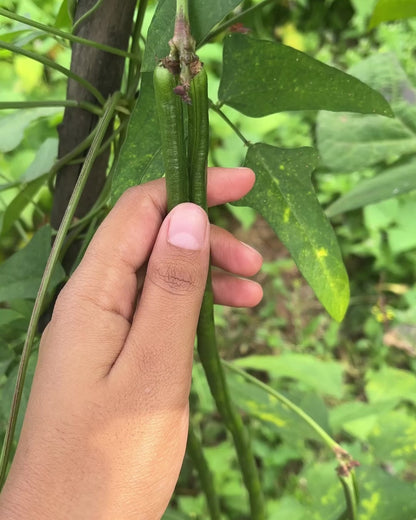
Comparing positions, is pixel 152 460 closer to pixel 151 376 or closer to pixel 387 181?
pixel 151 376

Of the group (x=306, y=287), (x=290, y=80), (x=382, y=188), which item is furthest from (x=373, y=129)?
(x=306, y=287)

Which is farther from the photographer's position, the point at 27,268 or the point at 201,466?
the point at 201,466

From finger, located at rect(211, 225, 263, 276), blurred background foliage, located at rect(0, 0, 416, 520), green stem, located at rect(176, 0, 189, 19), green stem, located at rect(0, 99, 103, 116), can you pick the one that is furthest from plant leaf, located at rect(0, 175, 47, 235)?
green stem, located at rect(176, 0, 189, 19)

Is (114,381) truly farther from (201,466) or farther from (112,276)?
(201,466)

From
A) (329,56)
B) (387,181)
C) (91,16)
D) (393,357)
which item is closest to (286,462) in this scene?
(393,357)

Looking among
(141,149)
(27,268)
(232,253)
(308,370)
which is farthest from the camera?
(308,370)

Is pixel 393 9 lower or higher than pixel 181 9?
higher

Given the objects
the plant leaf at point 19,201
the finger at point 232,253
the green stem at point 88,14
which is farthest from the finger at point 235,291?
the green stem at point 88,14

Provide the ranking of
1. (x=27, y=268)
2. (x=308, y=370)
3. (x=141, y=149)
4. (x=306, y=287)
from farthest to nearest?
(x=306, y=287)
(x=308, y=370)
(x=27, y=268)
(x=141, y=149)
